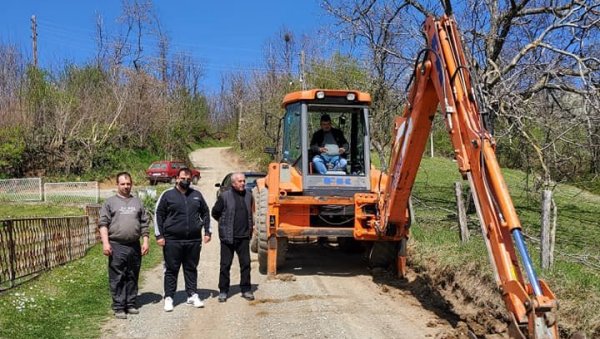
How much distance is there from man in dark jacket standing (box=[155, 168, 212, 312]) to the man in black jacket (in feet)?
8.99

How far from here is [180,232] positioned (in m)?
7.62

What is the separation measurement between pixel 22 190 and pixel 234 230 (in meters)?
21.6

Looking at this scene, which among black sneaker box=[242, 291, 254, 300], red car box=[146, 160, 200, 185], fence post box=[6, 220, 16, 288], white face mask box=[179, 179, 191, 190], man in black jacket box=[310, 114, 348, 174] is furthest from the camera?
red car box=[146, 160, 200, 185]

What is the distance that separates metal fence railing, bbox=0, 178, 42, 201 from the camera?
25.8 metres

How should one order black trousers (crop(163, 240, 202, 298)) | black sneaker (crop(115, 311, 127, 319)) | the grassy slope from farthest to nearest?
black trousers (crop(163, 240, 202, 298)) → black sneaker (crop(115, 311, 127, 319)) → the grassy slope

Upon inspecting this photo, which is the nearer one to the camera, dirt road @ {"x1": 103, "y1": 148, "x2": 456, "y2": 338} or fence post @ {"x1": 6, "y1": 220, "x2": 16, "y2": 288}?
dirt road @ {"x1": 103, "y1": 148, "x2": 456, "y2": 338}

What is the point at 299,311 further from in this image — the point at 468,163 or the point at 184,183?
the point at 468,163

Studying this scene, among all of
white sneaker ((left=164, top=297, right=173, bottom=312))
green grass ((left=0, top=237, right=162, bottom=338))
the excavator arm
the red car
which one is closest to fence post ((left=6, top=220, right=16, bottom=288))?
green grass ((left=0, top=237, right=162, bottom=338))

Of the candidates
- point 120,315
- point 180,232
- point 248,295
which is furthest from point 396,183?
point 120,315

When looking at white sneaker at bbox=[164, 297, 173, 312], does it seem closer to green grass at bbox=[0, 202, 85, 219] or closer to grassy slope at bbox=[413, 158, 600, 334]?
grassy slope at bbox=[413, 158, 600, 334]

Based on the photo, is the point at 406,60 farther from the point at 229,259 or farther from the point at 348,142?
the point at 229,259

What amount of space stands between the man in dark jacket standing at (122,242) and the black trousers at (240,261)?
3.99 ft

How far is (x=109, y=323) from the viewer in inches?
270

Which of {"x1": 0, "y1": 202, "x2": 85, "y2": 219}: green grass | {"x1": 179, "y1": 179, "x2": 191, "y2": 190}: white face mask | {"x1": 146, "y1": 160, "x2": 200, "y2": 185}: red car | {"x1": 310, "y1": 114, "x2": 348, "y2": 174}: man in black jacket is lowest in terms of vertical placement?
{"x1": 0, "y1": 202, "x2": 85, "y2": 219}: green grass
